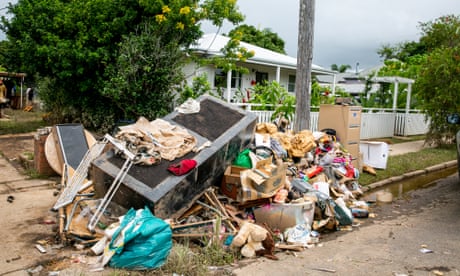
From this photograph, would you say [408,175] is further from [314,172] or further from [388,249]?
[388,249]

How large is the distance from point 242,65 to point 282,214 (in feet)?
45.4

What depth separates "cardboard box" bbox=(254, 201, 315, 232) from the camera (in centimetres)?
518

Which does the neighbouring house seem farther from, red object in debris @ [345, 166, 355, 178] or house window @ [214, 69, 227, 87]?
red object in debris @ [345, 166, 355, 178]

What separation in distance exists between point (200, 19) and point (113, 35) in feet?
8.11

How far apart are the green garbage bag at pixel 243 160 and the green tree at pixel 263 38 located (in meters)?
24.1

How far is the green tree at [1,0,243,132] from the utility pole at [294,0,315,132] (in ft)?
9.64

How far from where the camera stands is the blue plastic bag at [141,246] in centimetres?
377

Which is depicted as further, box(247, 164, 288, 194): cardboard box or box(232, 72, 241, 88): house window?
box(232, 72, 241, 88): house window

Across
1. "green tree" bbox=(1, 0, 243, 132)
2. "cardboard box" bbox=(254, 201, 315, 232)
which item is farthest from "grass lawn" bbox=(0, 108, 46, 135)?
"cardboard box" bbox=(254, 201, 315, 232)

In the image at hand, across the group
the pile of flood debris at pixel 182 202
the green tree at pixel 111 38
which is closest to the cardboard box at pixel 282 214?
the pile of flood debris at pixel 182 202

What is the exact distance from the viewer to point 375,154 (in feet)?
30.6

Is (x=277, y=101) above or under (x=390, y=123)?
above

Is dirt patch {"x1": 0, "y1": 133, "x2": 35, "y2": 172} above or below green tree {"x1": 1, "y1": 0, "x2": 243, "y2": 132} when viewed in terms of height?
below

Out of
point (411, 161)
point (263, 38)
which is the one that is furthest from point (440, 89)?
point (263, 38)
